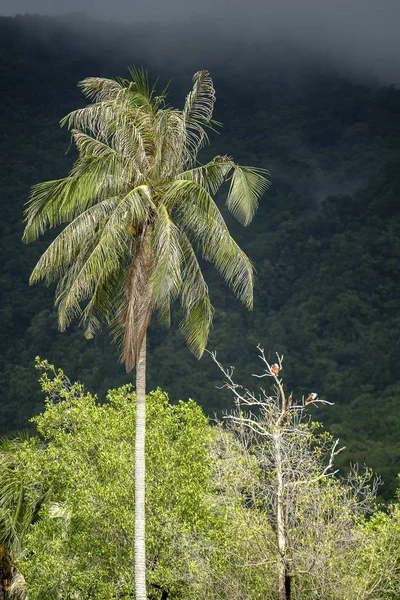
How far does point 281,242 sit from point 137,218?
300 ft

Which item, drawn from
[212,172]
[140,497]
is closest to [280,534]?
[140,497]

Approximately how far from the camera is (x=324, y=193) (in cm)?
11888

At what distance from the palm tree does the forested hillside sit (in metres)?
34.8

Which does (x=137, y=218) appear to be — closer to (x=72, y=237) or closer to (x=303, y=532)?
(x=72, y=237)

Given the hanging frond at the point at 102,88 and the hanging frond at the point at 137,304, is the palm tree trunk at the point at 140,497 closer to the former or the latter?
the hanging frond at the point at 137,304

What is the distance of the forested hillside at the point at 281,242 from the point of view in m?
79.3

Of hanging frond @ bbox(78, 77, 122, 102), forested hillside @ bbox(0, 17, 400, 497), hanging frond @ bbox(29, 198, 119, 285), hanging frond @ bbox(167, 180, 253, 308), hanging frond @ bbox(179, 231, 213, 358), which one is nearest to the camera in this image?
hanging frond @ bbox(29, 198, 119, 285)

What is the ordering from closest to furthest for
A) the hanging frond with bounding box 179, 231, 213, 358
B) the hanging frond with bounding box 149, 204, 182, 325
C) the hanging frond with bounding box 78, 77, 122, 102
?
the hanging frond with bounding box 149, 204, 182, 325, the hanging frond with bounding box 179, 231, 213, 358, the hanging frond with bounding box 78, 77, 122, 102

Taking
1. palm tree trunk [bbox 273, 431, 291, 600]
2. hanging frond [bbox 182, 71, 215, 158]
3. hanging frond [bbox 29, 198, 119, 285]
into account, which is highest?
hanging frond [bbox 182, 71, 215, 158]

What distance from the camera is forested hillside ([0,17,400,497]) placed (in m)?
79.3

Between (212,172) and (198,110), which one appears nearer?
(212,172)

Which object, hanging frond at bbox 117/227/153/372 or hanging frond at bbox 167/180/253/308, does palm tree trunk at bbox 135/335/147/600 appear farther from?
hanging frond at bbox 167/180/253/308

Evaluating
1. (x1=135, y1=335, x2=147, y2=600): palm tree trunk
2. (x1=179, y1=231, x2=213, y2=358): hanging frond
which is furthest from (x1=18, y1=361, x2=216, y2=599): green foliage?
(x1=179, y1=231, x2=213, y2=358): hanging frond

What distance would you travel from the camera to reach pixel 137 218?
14.5 meters
